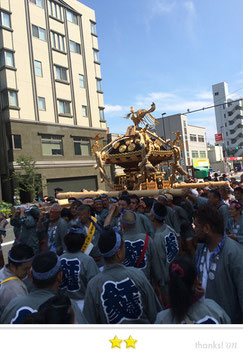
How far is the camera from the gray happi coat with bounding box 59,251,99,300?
112 inches

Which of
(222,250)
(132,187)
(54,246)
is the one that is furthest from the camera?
(132,187)

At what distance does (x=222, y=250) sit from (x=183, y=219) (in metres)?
2.85

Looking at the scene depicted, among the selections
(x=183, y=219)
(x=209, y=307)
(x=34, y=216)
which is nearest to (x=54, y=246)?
(x=34, y=216)

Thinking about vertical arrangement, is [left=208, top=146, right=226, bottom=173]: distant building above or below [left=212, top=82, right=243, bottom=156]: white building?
below

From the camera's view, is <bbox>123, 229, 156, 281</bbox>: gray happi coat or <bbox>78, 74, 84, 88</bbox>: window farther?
<bbox>78, 74, 84, 88</bbox>: window

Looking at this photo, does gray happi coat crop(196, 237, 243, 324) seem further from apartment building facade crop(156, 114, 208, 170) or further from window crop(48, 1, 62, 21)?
apartment building facade crop(156, 114, 208, 170)

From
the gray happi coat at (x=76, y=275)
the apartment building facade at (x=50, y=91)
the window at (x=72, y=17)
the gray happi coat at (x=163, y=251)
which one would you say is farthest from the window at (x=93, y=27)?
the gray happi coat at (x=76, y=275)

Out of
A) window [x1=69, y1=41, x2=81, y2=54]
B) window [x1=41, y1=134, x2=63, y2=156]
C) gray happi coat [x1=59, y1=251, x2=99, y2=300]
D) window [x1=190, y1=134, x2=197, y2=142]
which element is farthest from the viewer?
window [x1=190, y1=134, x2=197, y2=142]

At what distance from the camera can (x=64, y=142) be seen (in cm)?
2559

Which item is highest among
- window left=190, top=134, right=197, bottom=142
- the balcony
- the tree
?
the balcony

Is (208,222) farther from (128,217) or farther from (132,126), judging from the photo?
(132,126)

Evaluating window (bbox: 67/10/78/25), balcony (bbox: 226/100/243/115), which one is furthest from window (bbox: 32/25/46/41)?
balcony (bbox: 226/100/243/115)

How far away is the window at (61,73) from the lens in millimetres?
25719

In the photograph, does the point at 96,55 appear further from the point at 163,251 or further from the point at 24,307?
the point at 24,307
